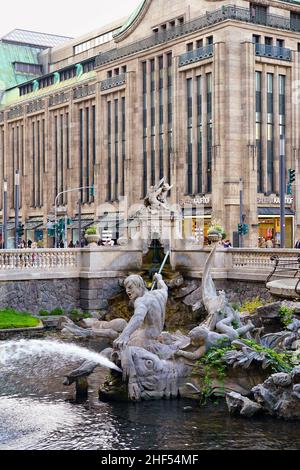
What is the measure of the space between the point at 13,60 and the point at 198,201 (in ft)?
167

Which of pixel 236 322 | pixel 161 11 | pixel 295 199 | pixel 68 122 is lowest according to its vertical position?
pixel 236 322

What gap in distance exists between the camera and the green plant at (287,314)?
19.1 m

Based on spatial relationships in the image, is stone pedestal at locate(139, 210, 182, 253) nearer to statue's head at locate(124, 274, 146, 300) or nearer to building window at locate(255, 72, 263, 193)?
statue's head at locate(124, 274, 146, 300)

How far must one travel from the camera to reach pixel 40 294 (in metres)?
32.9

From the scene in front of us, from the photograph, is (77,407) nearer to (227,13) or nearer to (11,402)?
(11,402)

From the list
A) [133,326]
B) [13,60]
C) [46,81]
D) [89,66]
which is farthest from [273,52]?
[13,60]

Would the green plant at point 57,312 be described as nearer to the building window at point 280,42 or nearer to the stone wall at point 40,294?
the stone wall at point 40,294

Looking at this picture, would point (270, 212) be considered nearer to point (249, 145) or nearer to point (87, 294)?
point (249, 145)

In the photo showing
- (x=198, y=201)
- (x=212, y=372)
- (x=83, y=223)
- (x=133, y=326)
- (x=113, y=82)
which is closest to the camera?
(x=133, y=326)

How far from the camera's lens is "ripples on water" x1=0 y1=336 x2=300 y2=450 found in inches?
563

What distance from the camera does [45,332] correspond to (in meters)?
29.2

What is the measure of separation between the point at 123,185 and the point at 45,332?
44.8 m

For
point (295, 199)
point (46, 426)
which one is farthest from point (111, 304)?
point (295, 199)

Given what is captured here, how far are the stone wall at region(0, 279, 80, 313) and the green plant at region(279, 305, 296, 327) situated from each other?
1501 centimetres
